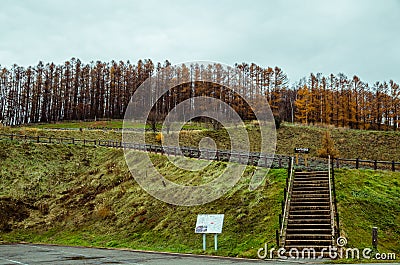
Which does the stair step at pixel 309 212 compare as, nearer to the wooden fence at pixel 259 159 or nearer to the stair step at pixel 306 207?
the stair step at pixel 306 207

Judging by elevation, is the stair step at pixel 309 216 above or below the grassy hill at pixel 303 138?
below

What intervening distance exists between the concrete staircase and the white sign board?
2.95 meters

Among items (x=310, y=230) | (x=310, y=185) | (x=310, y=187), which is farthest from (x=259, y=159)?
(x=310, y=230)

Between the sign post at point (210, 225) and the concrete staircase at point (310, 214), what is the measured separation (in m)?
2.95

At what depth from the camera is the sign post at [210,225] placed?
719 inches

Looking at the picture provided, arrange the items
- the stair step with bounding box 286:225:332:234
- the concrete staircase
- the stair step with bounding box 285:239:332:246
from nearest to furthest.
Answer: the stair step with bounding box 285:239:332:246 → the concrete staircase → the stair step with bounding box 286:225:332:234

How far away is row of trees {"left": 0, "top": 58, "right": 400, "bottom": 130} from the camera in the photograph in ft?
262

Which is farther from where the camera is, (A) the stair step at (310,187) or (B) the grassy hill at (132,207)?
(A) the stair step at (310,187)

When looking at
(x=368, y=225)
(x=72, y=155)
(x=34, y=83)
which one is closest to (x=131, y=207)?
(x=368, y=225)

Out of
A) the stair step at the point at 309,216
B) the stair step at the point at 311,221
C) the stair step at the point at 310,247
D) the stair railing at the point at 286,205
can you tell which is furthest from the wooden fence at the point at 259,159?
the stair step at the point at 310,247

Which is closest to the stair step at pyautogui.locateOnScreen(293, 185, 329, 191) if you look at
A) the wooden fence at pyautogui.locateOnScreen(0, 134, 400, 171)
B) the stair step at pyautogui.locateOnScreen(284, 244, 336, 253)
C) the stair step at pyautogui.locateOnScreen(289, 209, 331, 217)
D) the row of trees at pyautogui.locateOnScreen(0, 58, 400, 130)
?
the stair step at pyautogui.locateOnScreen(289, 209, 331, 217)

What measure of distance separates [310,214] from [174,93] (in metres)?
65.4

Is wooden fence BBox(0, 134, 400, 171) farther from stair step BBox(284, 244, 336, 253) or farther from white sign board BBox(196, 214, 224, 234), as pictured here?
stair step BBox(284, 244, 336, 253)

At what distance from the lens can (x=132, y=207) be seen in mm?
28531
